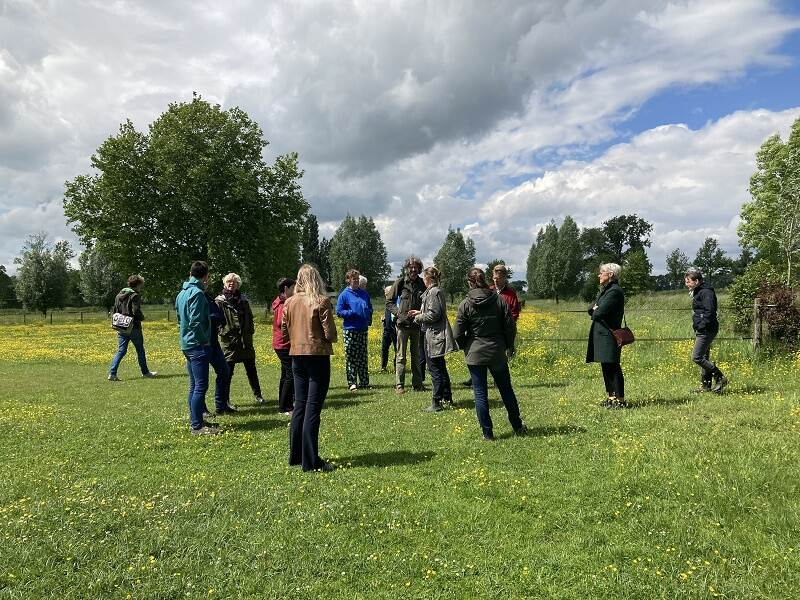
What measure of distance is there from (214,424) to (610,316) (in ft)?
21.8

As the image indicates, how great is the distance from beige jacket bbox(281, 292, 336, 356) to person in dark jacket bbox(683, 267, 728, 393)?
6.96m

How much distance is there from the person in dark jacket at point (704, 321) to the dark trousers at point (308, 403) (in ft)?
23.2

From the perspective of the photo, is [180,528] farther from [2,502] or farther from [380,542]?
[2,502]

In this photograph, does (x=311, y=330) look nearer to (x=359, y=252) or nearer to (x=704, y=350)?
(x=704, y=350)

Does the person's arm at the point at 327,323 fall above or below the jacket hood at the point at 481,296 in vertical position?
below

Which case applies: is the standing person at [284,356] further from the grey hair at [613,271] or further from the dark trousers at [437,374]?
the grey hair at [613,271]

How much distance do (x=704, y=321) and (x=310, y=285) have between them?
7.26 metres

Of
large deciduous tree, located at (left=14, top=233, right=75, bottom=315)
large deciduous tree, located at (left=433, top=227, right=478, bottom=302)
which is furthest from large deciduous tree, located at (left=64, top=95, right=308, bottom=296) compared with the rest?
large deciduous tree, located at (left=433, top=227, right=478, bottom=302)

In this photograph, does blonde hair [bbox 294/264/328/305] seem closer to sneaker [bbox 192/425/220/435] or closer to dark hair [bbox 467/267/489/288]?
dark hair [bbox 467/267/489/288]

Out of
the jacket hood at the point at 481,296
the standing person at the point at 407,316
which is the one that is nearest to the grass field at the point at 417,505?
the standing person at the point at 407,316

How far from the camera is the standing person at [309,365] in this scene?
570cm

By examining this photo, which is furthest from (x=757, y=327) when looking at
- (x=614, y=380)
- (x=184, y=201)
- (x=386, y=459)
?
(x=184, y=201)

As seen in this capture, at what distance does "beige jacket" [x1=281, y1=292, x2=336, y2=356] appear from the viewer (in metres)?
5.69

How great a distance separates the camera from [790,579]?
3.41m
